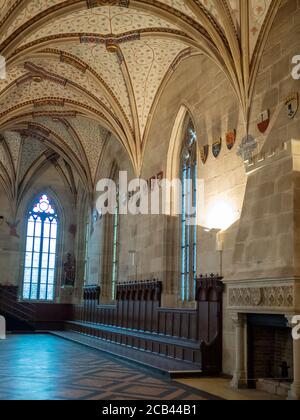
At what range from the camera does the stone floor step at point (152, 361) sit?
9781mm

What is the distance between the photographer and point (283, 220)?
7.95 m

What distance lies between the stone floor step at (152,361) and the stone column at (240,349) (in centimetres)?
115

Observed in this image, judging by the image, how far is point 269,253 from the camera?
8.19m

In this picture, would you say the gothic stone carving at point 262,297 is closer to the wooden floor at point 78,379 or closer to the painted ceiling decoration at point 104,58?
the wooden floor at point 78,379

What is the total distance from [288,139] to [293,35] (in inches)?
75.6

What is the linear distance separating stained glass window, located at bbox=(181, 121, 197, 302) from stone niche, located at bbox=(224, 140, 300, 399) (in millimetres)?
3463

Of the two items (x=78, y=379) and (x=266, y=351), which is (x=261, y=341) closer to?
(x=266, y=351)

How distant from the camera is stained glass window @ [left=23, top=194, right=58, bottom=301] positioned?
24828mm

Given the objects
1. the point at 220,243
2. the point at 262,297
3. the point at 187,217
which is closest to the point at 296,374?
the point at 262,297

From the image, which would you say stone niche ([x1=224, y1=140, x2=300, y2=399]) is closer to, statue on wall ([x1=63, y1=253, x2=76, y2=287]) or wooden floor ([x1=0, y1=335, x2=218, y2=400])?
wooden floor ([x1=0, y1=335, x2=218, y2=400])

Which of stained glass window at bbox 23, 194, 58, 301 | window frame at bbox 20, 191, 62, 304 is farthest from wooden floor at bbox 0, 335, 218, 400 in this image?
stained glass window at bbox 23, 194, 58, 301

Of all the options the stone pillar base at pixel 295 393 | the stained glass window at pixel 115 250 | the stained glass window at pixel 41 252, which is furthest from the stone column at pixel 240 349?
the stained glass window at pixel 41 252

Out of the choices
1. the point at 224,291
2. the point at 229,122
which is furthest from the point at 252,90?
the point at 224,291
